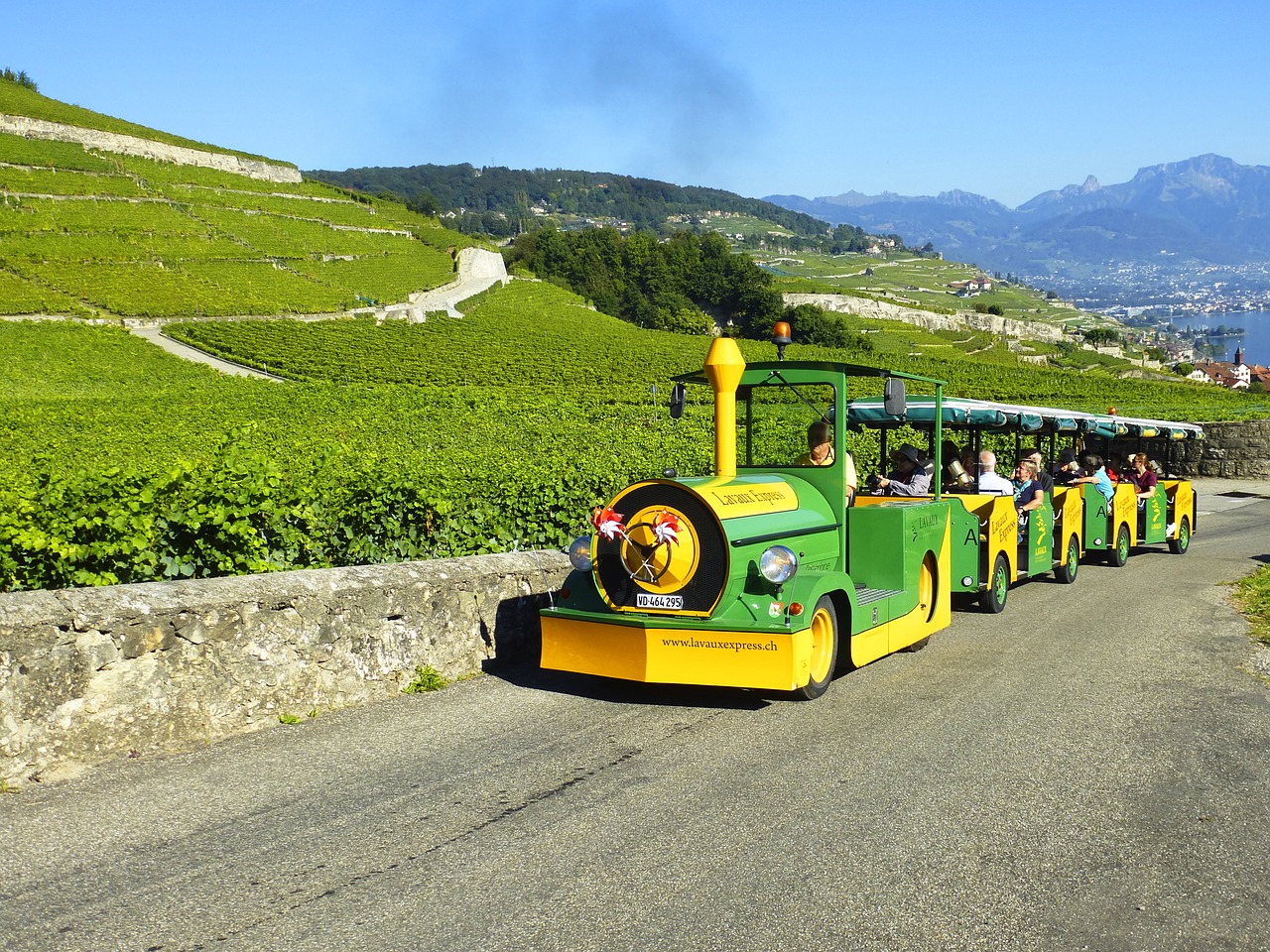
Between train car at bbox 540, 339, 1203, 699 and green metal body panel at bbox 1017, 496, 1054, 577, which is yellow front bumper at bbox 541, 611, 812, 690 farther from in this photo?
green metal body panel at bbox 1017, 496, 1054, 577

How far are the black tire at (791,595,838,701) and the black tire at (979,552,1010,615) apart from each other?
181 inches

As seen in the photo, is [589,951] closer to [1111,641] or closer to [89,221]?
[1111,641]

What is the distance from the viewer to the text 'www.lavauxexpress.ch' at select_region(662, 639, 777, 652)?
7660 mm

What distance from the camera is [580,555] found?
27.8 feet

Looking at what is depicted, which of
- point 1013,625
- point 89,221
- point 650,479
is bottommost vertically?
point 1013,625

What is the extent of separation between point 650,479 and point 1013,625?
5.31 metres

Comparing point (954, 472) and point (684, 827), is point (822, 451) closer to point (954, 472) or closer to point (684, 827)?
point (684, 827)

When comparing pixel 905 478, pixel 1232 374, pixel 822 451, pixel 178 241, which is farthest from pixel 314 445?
pixel 1232 374

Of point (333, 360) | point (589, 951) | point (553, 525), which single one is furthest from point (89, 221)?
point (589, 951)

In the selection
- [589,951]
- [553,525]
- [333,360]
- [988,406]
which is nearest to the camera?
[589,951]

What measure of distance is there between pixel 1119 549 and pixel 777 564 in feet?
37.6

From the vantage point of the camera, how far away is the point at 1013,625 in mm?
11562

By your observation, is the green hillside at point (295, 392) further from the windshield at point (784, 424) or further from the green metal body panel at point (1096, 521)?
the green metal body panel at point (1096, 521)

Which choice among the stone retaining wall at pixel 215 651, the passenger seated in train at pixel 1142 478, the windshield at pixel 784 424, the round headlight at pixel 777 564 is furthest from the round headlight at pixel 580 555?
the passenger seated in train at pixel 1142 478
